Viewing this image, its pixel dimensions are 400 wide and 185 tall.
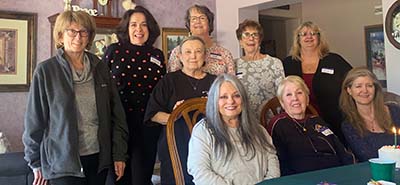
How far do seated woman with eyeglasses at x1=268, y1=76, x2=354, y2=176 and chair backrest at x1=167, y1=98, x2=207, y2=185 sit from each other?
17.4 inches

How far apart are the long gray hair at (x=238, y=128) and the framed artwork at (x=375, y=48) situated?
4043mm

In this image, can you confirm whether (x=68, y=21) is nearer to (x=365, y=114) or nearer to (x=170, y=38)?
(x=365, y=114)

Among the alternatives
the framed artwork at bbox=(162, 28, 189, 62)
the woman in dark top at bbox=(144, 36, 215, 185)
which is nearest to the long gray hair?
the woman in dark top at bbox=(144, 36, 215, 185)

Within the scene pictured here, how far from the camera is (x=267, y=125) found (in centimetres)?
245

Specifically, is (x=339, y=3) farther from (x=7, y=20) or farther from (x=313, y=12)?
(x=7, y=20)

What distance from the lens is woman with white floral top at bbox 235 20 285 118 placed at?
2744mm

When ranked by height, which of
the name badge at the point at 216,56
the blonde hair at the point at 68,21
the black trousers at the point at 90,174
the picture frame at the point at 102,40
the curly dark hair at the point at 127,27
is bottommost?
the black trousers at the point at 90,174

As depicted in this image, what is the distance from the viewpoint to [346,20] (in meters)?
6.16

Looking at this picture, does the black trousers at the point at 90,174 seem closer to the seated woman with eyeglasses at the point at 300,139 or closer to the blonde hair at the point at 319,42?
the seated woman with eyeglasses at the point at 300,139

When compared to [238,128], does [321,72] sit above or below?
above

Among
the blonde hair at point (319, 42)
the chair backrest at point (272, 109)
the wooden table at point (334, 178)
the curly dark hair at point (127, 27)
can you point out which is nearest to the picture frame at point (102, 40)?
the curly dark hair at point (127, 27)

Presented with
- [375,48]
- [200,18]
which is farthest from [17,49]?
[375,48]

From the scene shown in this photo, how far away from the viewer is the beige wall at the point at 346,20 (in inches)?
232

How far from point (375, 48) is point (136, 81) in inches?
167
